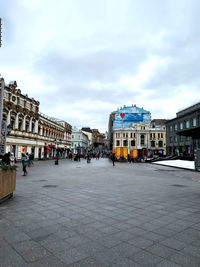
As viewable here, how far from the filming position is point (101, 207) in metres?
6.31

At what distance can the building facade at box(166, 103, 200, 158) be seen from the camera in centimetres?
4604

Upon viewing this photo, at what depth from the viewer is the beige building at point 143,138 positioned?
79.8 meters

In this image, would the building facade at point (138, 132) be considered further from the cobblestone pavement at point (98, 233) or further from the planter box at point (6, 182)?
the cobblestone pavement at point (98, 233)

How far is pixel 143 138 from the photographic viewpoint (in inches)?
3221

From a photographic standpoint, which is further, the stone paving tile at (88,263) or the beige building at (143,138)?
the beige building at (143,138)

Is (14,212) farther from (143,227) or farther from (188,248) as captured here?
(188,248)

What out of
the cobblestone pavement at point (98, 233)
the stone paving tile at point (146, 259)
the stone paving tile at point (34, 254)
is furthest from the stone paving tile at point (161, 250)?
the stone paving tile at point (34, 254)

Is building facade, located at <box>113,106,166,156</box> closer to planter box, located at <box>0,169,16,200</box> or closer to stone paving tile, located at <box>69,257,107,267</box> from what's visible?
planter box, located at <box>0,169,16,200</box>

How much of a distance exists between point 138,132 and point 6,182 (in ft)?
253

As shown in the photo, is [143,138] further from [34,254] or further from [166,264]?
[34,254]

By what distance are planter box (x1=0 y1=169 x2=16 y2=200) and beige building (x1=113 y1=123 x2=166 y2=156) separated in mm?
74565

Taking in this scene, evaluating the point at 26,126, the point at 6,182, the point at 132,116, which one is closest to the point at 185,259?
the point at 6,182

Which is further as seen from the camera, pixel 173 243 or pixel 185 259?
pixel 173 243

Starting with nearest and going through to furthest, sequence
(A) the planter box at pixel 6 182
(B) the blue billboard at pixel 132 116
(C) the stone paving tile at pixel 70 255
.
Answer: (C) the stone paving tile at pixel 70 255 → (A) the planter box at pixel 6 182 → (B) the blue billboard at pixel 132 116
